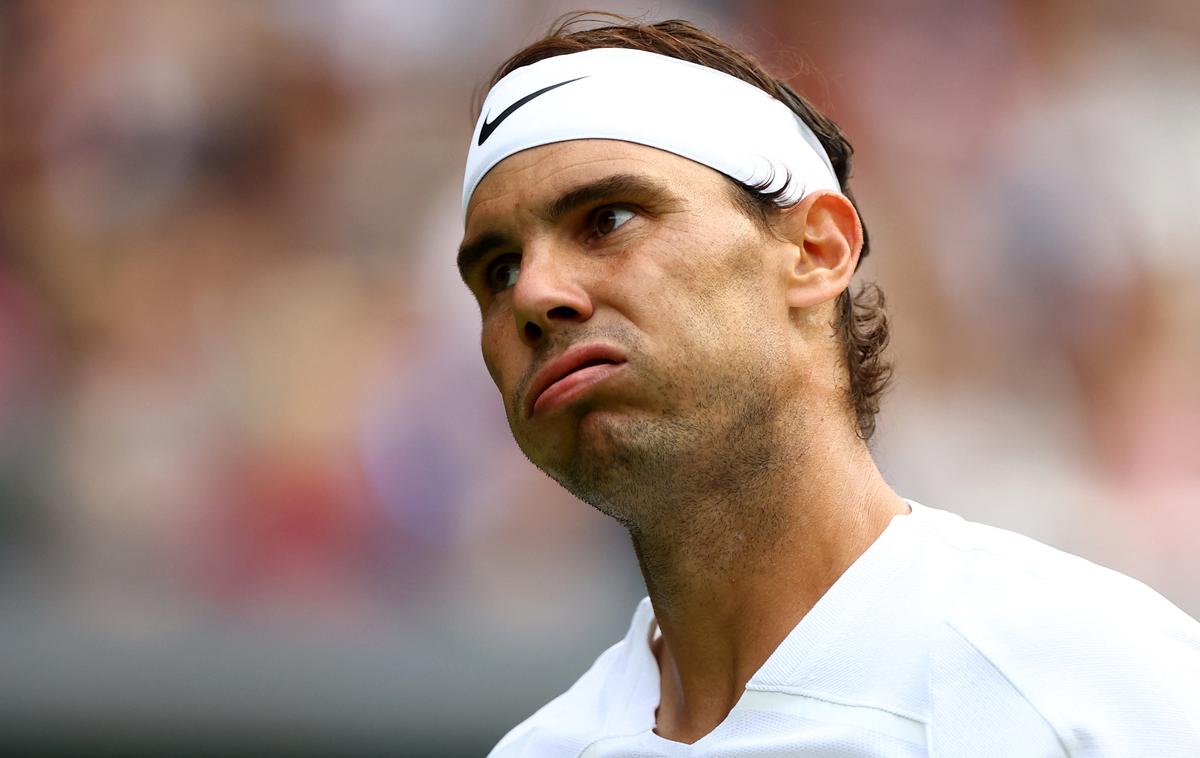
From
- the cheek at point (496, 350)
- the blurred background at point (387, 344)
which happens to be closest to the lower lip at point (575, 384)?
the cheek at point (496, 350)

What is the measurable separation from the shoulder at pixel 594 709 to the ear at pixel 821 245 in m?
0.75

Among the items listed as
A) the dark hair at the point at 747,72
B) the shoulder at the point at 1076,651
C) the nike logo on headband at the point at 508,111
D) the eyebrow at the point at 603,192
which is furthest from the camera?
the dark hair at the point at 747,72

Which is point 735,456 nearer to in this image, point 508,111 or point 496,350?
point 496,350

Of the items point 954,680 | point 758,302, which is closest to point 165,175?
point 758,302

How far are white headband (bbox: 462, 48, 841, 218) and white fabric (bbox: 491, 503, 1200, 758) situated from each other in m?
0.72

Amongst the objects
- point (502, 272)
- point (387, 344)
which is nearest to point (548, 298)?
point (502, 272)

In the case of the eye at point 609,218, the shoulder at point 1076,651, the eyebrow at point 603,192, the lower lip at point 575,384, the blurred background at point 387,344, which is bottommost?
the shoulder at point 1076,651

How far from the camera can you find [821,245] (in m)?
2.45

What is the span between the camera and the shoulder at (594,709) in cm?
238

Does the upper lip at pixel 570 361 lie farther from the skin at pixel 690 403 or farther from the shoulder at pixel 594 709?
the shoulder at pixel 594 709

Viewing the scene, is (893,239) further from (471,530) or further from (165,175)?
(165,175)

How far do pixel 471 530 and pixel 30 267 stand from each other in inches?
77.5

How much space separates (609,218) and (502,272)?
30 cm

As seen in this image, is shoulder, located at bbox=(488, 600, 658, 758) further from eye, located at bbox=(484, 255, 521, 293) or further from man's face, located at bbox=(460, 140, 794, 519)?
eye, located at bbox=(484, 255, 521, 293)
